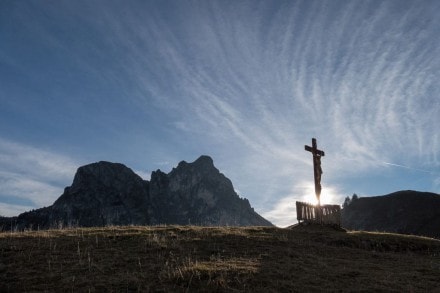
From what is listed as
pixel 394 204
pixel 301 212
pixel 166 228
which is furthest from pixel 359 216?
pixel 166 228

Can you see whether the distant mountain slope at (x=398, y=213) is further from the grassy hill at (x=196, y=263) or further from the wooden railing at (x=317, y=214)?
the grassy hill at (x=196, y=263)

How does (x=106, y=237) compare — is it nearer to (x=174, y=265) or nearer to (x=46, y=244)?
(x=46, y=244)

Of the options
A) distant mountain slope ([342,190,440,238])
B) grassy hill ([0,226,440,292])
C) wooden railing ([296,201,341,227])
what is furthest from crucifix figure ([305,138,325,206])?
distant mountain slope ([342,190,440,238])

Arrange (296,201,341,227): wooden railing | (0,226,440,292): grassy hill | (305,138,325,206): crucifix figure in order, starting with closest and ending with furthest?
(0,226,440,292): grassy hill < (296,201,341,227): wooden railing < (305,138,325,206): crucifix figure

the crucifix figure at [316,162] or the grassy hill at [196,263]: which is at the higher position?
the crucifix figure at [316,162]

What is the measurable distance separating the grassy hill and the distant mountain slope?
81.7 meters

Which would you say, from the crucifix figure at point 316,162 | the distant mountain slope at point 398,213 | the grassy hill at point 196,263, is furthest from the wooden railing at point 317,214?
the distant mountain slope at point 398,213

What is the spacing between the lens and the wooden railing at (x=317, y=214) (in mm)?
30153

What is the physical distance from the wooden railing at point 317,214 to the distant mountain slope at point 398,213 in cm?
6942

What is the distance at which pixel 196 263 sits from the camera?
13688 millimetres

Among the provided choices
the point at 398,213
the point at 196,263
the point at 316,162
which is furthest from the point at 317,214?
the point at 398,213

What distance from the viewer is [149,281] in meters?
12.2

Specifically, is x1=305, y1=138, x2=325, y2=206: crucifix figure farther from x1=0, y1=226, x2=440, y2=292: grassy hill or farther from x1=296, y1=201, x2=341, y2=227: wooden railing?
x1=0, y1=226, x2=440, y2=292: grassy hill

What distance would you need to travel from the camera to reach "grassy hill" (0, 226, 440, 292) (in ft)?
39.5
